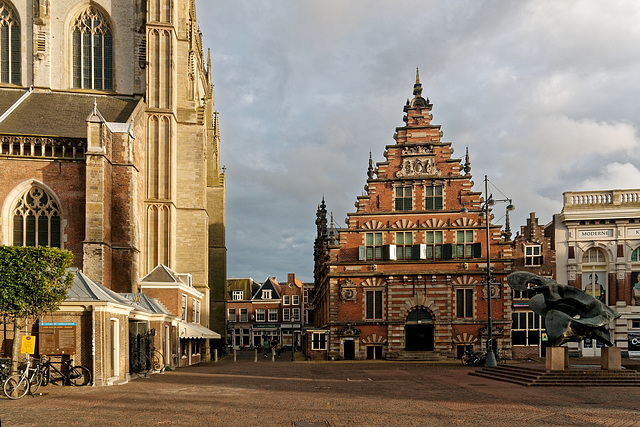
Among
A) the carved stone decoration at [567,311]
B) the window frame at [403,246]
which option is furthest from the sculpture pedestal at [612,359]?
the window frame at [403,246]

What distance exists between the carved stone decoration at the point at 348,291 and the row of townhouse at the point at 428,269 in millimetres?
61

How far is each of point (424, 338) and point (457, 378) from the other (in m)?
15.8

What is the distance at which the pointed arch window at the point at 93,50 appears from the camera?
125 ft

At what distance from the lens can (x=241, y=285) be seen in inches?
3214

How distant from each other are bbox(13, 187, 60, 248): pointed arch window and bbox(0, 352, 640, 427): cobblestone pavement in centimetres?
1313

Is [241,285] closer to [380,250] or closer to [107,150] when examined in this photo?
[380,250]

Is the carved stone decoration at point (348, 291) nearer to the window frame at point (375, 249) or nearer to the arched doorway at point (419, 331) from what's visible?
the window frame at point (375, 249)

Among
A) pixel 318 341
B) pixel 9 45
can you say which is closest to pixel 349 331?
pixel 318 341

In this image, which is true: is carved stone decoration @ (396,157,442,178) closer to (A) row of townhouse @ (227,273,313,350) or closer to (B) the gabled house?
(B) the gabled house

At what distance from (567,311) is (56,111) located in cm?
2739

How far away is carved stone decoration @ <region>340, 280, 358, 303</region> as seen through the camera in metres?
38.5

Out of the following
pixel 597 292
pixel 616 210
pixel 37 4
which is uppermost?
pixel 37 4

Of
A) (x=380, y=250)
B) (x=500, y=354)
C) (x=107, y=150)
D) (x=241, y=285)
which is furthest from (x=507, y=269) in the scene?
(x=241, y=285)

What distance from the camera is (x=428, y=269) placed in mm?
38781
